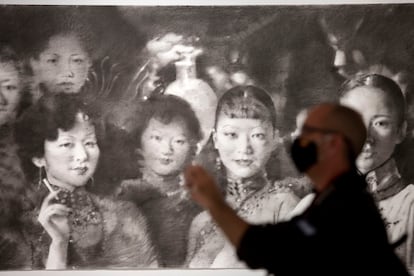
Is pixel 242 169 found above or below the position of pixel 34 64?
below

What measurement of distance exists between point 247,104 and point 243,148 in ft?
0.67

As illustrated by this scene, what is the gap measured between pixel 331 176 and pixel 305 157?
0.27 ft

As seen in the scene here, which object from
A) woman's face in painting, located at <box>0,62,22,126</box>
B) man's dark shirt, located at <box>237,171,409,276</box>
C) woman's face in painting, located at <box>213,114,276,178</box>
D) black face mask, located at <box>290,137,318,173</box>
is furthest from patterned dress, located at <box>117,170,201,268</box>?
man's dark shirt, located at <box>237,171,409,276</box>

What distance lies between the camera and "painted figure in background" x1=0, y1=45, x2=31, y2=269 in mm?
3477

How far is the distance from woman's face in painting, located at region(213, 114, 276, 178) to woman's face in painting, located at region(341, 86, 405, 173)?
1.30ft

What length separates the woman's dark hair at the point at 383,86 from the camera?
352 cm

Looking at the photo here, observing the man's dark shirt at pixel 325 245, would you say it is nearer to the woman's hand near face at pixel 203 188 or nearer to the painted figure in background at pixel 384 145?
the woman's hand near face at pixel 203 188

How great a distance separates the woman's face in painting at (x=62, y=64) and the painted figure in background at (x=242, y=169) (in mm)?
662

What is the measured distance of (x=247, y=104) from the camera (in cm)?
352

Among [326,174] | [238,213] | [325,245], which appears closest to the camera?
[325,245]

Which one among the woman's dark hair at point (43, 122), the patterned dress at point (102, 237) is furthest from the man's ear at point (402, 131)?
the woman's dark hair at point (43, 122)

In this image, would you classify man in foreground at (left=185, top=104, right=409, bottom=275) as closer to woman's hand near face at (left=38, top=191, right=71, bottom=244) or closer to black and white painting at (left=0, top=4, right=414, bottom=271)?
black and white painting at (left=0, top=4, right=414, bottom=271)

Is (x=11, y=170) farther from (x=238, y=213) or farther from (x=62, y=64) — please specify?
(x=238, y=213)

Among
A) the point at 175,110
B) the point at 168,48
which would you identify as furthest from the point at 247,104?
the point at 168,48
